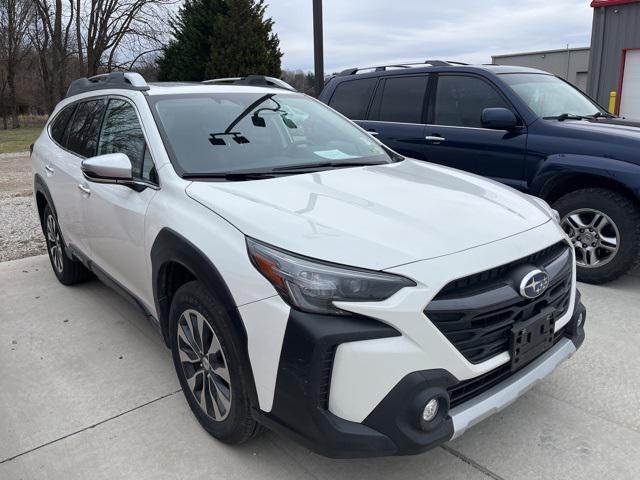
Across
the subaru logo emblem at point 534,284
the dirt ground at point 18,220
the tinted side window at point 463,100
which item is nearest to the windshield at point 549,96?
the tinted side window at point 463,100

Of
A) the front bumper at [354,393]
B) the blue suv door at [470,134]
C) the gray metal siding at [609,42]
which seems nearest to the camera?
the front bumper at [354,393]

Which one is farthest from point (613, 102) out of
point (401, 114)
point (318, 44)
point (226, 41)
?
point (226, 41)

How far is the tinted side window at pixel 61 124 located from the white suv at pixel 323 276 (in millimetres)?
1248

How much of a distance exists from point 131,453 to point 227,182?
137cm

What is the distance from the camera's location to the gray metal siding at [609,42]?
40.1 feet

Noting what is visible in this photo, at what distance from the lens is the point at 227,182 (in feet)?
8.85

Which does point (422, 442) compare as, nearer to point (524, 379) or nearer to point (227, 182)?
point (524, 379)

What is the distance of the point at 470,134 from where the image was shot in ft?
17.2

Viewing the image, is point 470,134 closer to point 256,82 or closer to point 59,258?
point 256,82

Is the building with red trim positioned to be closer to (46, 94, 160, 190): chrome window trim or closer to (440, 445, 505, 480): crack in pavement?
(46, 94, 160, 190): chrome window trim

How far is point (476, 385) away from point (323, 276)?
2.54ft

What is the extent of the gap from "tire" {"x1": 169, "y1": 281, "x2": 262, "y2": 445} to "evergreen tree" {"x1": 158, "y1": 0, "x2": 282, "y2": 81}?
2079cm

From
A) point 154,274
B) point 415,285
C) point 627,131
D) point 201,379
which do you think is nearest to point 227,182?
point 154,274

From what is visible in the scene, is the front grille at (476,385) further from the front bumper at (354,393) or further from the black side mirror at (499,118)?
the black side mirror at (499,118)
